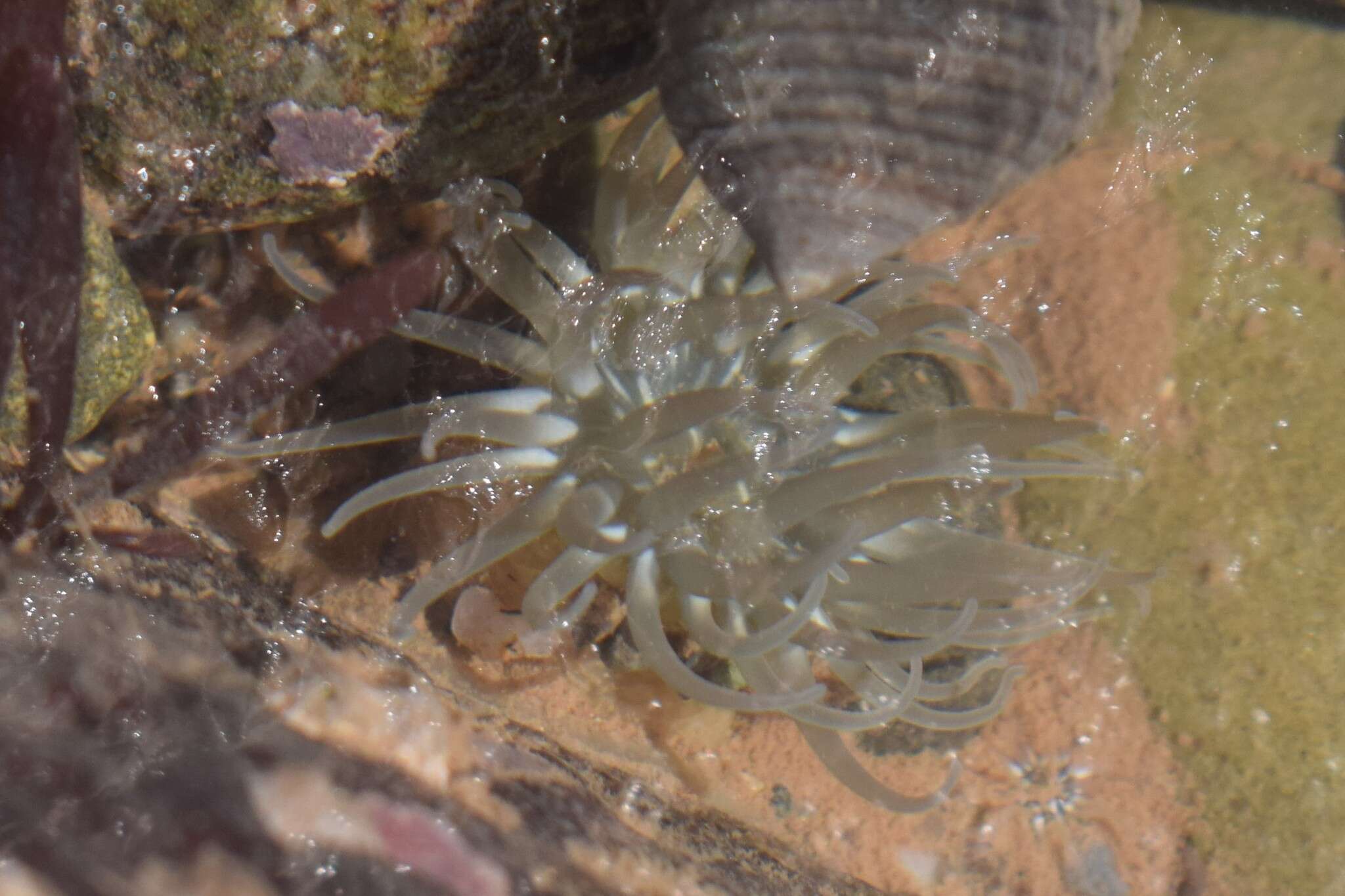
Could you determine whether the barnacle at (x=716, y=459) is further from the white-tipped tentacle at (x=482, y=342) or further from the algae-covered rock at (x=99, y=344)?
the algae-covered rock at (x=99, y=344)

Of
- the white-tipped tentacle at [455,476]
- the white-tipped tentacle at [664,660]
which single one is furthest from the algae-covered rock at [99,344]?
the white-tipped tentacle at [664,660]

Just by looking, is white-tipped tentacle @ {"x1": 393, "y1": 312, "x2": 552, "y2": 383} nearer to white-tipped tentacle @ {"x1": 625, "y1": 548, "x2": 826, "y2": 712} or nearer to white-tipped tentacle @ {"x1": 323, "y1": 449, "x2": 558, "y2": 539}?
white-tipped tentacle @ {"x1": 323, "y1": 449, "x2": 558, "y2": 539}

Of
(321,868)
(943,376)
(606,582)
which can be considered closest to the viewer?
(321,868)

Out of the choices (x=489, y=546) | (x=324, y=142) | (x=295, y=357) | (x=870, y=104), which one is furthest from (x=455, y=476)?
(x=870, y=104)

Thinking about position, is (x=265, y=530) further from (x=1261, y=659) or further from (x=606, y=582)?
(x=1261, y=659)

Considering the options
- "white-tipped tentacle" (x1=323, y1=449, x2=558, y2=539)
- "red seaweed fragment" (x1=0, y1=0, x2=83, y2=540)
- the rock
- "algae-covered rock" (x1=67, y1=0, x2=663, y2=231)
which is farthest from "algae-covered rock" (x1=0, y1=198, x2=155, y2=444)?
"white-tipped tentacle" (x1=323, y1=449, x2=558, y2=539)

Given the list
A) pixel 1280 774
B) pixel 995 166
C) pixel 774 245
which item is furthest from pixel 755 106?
pixel 1280 774
